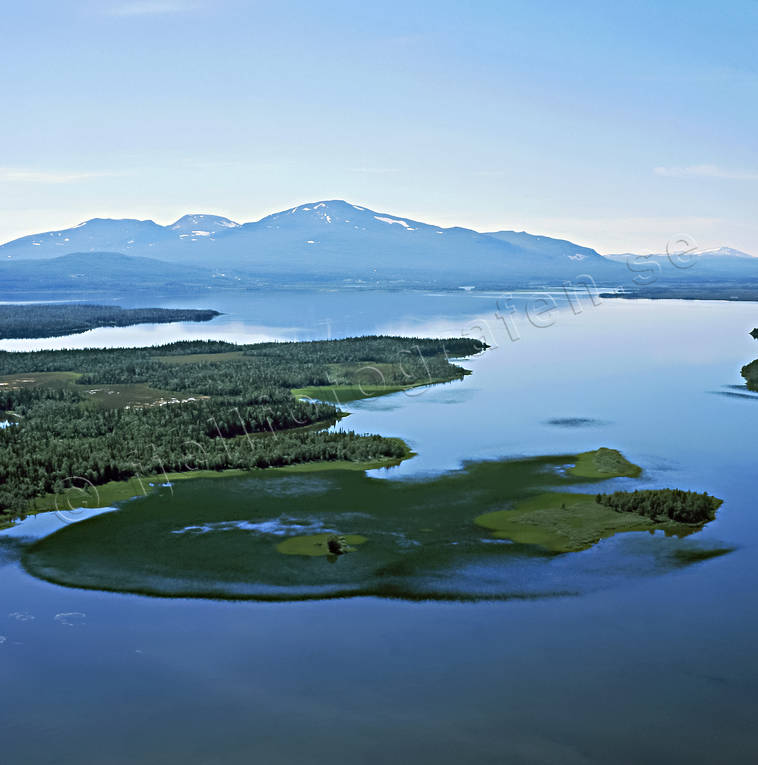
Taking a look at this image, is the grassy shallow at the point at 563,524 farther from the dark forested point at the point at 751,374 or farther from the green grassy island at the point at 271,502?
the dark forested point at the point at 751,374

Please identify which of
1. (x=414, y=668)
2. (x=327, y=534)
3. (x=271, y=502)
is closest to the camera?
(x=414, y=668)

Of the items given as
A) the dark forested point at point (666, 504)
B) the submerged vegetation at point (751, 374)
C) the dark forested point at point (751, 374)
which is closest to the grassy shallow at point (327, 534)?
the dark forested point at point (666, 504)

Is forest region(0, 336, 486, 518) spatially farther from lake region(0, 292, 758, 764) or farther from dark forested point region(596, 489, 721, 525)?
dark forested point region(596, 489, 721, 525)

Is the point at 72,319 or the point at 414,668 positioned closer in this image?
the point at 414,668

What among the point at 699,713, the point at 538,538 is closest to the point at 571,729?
the point at 699,713

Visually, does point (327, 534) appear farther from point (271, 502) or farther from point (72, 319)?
point (72, 319)

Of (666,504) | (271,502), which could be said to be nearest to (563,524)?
(666,504)

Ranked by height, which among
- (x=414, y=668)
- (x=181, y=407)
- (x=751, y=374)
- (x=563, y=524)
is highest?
(x=181, y=407)
